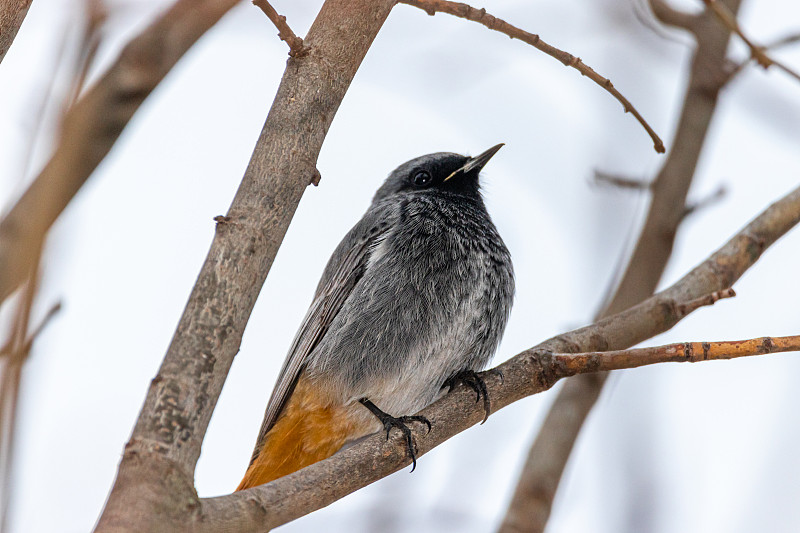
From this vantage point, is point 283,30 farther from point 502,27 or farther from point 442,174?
point 442,174

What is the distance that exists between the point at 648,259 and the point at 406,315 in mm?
1598

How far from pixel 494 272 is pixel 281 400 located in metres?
1.44

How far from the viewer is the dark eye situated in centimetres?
596

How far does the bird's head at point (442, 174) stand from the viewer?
5.72 meters

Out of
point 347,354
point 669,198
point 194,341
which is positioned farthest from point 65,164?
point 669,198

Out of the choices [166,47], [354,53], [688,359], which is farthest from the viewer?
[166,47]

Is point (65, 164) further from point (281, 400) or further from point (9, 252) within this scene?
point (281, 400)

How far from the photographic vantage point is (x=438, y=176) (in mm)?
5922

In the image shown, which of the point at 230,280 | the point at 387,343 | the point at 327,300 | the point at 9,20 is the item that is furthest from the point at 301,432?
the point at 9,20

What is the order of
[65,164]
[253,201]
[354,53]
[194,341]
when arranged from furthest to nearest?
[354,53] → [253,201] → [194,341] → [65,164]

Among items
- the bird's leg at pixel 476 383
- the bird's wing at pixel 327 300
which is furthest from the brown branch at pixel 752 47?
the bird's wing at pixel 327 300

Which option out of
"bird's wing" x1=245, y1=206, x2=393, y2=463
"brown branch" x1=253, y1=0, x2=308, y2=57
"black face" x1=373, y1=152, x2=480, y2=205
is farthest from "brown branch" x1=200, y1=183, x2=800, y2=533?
"black face" x1=373, y1=152, x2=480, y2=205

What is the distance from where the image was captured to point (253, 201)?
7.66 ft

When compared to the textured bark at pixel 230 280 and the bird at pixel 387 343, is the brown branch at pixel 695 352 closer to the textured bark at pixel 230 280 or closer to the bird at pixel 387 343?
the textured bark at pixel 230 280
